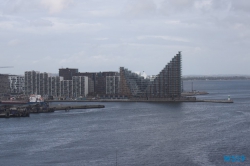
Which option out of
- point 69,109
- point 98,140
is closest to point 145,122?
point 98,140

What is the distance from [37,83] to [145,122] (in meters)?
36.2

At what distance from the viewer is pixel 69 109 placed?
154 feet

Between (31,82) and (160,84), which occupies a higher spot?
(31,82)

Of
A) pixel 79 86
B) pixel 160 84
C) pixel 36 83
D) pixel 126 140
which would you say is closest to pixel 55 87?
Result: pixel 36 83

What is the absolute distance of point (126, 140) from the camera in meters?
24.8

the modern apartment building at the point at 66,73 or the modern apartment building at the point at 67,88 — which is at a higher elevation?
the modern apartment building at the point at 66,73

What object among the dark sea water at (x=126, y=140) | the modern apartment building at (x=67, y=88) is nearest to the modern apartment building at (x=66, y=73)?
the modern apartment building at (x=67, y=88)

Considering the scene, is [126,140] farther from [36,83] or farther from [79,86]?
[36,83]

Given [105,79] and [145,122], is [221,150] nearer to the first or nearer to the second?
[145,122]

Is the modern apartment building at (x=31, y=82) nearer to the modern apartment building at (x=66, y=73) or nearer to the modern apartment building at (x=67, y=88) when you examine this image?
the modern apartment building at (x=67, y=88)

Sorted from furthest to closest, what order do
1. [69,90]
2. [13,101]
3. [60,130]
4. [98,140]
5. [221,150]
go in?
[69,90], [13,101], [60,130], [98,140], [221,150]

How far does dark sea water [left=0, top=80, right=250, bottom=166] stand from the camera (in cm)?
2011

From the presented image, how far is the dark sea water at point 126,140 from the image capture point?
66.0 ft

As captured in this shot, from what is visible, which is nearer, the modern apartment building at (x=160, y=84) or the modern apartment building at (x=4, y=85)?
the modern apartment building at (x=160, y=84)
